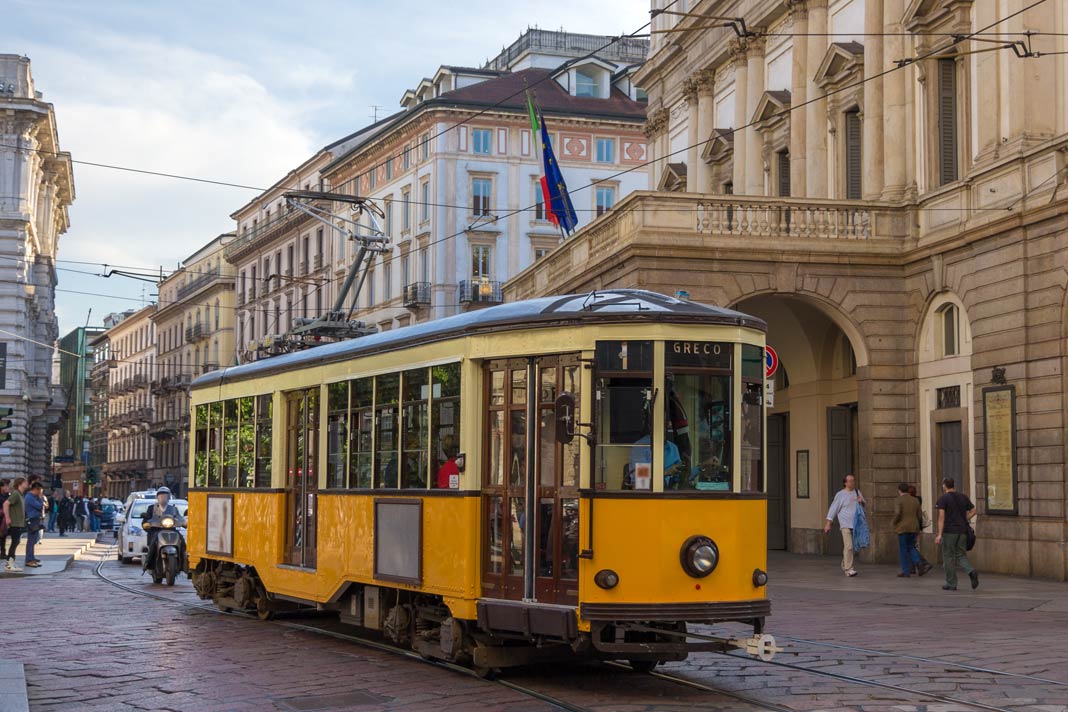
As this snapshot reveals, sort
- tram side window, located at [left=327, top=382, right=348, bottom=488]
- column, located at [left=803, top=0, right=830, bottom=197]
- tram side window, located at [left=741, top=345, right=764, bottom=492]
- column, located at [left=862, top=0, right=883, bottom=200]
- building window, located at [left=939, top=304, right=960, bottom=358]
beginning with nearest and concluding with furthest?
tram side window, located at [left=741, top=345, right=764, bottom=492] → tram side window, located at [left=327, top=382, right=348, bottom=488] → building window, located at [left=939, top=304, right=960, bottom=358] → column, located at [left=862, top=0, right=883, bottom=200] → column, located at [left=803, top=0, right=830, bottom=197]

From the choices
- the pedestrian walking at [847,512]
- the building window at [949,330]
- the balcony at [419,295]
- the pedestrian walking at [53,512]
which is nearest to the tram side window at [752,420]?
the pedestrian walking at [847,512]

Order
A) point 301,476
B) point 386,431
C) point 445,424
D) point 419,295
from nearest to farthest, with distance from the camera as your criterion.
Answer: point 445,424
point 386,431
point 301,476
point 419,295

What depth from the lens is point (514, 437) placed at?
11.2 meters

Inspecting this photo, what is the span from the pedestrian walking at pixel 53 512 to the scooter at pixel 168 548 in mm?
29640

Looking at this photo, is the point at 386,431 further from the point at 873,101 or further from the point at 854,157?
the point at 854,157

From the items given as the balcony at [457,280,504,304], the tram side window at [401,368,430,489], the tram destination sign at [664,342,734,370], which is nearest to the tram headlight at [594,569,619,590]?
the tram destination sign at [664,342,734,370]

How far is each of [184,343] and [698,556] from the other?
88575mm

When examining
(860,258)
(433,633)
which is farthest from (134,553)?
(433,633)

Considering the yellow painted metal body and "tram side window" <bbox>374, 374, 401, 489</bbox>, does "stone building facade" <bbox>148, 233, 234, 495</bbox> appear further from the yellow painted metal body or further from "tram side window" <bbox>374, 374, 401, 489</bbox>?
"tram side window" <bbox>374, 374, 401, 489</bbox>

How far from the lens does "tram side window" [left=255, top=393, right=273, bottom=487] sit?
15914 millimetres

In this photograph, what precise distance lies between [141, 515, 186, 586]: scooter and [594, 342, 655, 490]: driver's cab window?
13694 millimetres

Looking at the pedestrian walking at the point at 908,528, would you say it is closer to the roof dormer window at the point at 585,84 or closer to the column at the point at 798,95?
the column at the point at 798,95

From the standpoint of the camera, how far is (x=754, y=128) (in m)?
31.4

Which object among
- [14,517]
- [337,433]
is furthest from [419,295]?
[337,433]
